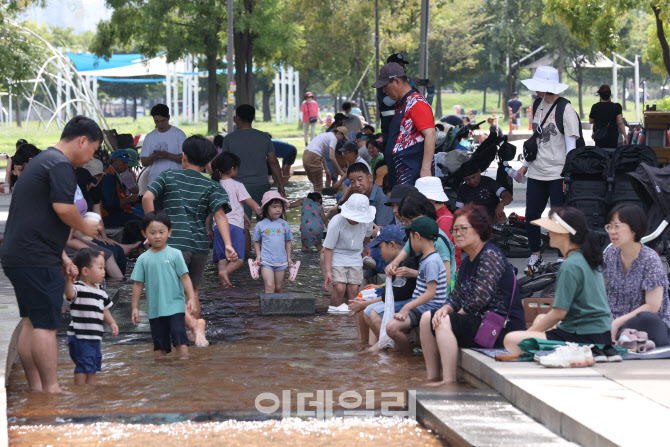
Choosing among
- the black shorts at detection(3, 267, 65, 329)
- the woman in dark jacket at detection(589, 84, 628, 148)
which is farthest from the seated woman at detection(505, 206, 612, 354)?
the woman in dark jacket at detection(589, 84, 628, 148)

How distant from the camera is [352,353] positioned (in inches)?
322

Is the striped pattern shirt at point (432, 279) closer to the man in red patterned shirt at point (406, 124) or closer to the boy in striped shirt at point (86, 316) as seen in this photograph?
the man in red patterned shirt at point (406, 124)

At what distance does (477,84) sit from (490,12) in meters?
30.8

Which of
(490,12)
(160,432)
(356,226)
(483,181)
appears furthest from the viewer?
(490,12)

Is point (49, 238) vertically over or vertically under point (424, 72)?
under

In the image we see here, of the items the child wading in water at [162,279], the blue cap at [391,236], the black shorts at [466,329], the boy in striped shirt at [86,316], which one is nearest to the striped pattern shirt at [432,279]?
the black shorts at [466,329]

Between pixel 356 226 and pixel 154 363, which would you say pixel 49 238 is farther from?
pixel 356 226

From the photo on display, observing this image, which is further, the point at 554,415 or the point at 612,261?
the point at 612,261

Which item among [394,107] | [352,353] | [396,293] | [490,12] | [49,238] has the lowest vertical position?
[352,353]

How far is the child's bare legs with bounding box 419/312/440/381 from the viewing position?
23.0ft

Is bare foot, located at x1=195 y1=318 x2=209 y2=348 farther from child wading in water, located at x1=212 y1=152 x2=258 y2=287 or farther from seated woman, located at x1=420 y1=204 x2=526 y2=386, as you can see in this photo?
child wading in water, located at x1=212 y1=152 x2=258 y2=287

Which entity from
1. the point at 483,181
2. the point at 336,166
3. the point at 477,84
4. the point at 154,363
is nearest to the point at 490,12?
the point at 477,84

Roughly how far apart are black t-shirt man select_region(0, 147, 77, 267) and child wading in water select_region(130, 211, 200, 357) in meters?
1.20

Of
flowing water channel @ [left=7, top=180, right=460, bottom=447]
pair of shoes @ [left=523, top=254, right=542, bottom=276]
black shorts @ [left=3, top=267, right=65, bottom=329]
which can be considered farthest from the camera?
pair of shoes @ [left=523, top=254, right=542, bottom=276]
